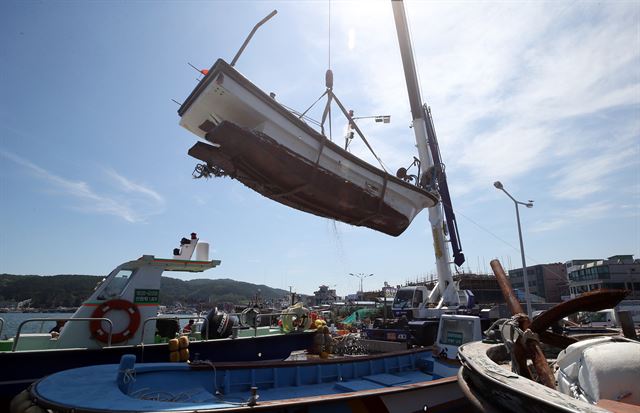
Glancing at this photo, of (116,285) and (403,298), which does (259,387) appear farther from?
(403,298)

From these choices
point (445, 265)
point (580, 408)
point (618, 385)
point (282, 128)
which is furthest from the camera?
point (445, 265)

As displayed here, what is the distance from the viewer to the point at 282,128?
21.1 ft

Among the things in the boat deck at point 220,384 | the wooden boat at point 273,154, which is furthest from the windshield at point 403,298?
the wooden boat at point 273,154

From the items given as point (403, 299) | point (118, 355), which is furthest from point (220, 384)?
point (403, 299)

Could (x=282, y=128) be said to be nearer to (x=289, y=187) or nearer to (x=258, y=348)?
(x=289, y=187)

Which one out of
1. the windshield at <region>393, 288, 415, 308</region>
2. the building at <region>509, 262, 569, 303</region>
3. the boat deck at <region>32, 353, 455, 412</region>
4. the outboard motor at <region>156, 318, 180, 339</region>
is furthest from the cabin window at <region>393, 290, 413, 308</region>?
the building at <region>509, 262, 569, 303</region>

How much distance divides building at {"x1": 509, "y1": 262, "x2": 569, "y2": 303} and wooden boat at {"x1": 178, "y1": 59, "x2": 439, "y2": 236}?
5847cm

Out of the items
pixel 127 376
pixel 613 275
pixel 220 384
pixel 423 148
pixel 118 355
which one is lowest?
pixel 220 384

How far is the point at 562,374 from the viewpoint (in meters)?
2.67

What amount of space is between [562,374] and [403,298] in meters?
15.0

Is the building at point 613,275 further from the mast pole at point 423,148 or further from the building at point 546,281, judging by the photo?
the mast pole at point 423,148

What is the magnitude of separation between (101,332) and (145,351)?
107 centimetres

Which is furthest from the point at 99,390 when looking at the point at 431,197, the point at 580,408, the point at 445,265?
the point at 445,265

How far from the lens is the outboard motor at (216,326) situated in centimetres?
877
